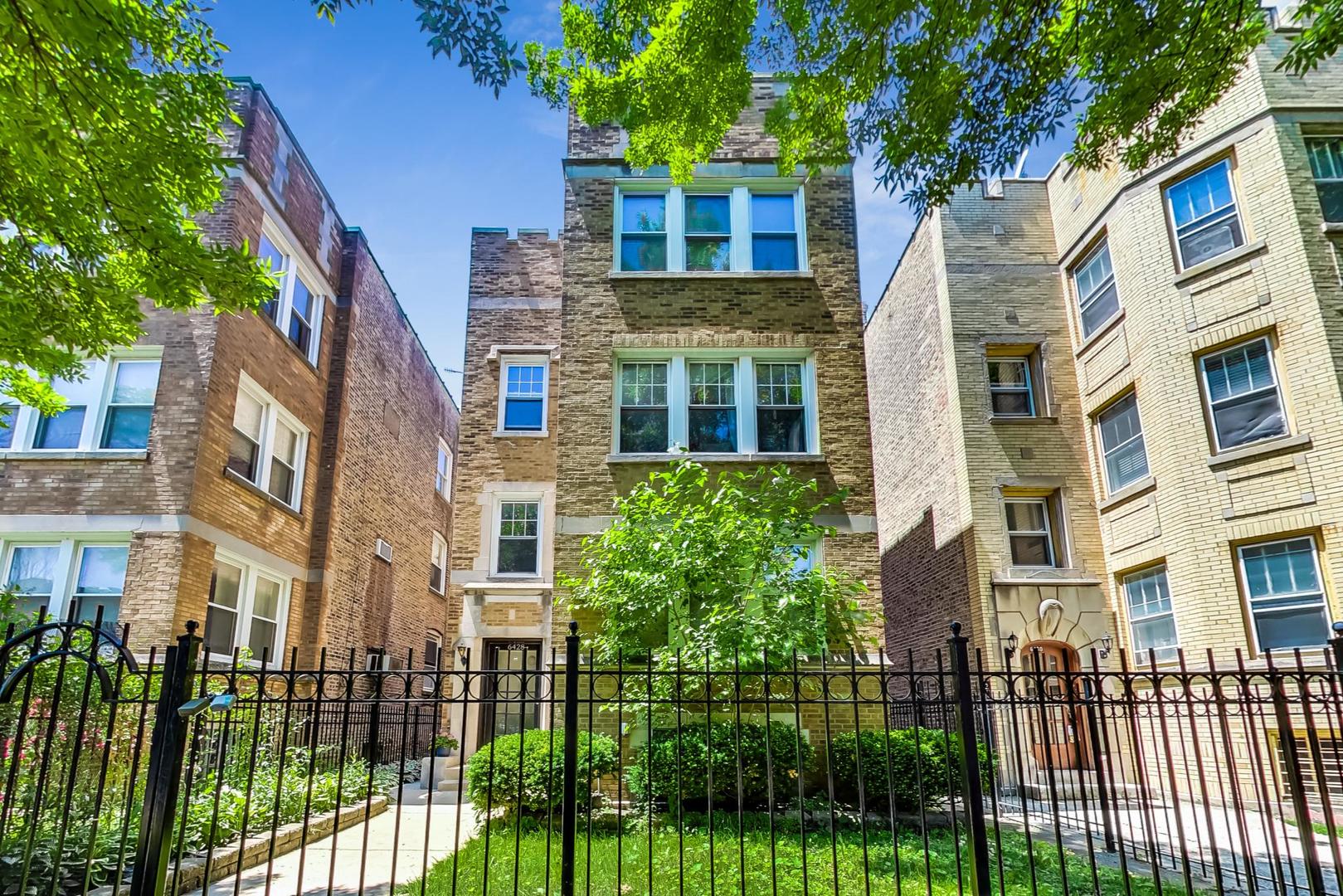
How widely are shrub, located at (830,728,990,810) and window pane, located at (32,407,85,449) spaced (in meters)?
11.7

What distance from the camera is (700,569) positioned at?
10141mm

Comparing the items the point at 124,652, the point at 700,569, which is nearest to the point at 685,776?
the point at 700,569

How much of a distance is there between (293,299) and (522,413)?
471 centimetres

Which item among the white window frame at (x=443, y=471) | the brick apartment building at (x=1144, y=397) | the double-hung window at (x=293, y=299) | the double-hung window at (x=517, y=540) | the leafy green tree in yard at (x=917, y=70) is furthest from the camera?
the white window frame at (x=443, y=471)

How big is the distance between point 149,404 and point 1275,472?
1715 cm

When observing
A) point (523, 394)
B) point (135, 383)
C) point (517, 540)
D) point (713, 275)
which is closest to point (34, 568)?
point (135, 383)

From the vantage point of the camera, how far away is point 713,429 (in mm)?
13195

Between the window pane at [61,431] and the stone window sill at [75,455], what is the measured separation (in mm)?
287

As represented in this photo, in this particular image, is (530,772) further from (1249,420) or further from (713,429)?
(1249,420)

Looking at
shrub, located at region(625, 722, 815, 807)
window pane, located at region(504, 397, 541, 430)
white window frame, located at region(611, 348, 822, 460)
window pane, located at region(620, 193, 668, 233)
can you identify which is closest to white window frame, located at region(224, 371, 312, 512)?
window pane, located at region(504, 397, 541, 430)

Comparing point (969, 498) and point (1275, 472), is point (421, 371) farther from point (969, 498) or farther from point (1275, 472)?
point (1275, 472)

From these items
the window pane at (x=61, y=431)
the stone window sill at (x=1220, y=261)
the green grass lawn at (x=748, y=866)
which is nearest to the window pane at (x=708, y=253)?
the stone window sill at (x=1220, y=261)

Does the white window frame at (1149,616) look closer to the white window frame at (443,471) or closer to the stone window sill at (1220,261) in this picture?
the stone window sill at (1220,261)

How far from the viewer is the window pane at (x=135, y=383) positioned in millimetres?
12102
